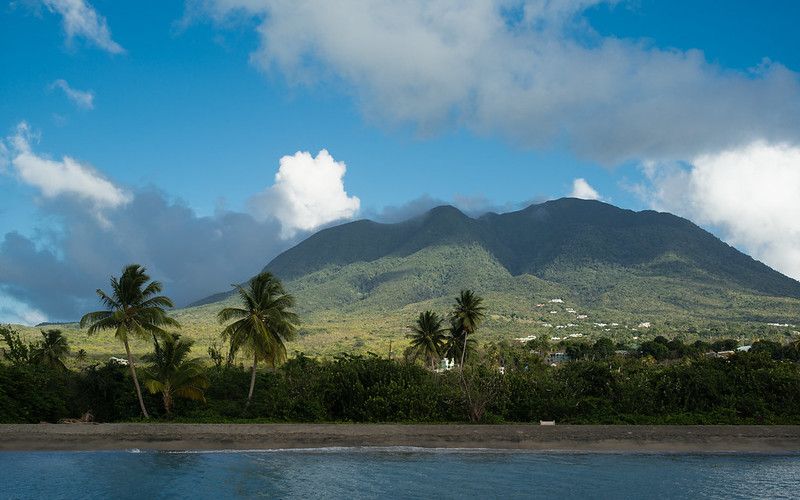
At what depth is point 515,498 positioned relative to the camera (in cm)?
2727

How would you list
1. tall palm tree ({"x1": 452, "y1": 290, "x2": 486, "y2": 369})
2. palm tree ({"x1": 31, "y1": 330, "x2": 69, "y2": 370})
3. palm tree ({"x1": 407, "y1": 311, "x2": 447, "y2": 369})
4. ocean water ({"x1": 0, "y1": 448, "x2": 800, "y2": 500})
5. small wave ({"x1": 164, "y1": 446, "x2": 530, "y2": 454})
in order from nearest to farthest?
ocean water ({"x1": 0, "y1": 448, "x2": 800, "y2": 500}), small wave ({"x1": 164, "y1": 446, "x2": 530, "y2": 454}), palm tree ({"x1": 31, "y1": 330, "x2": 69, "y2": 370}), tall palm tree ({"x1": 452, "y1": 290, "x2": 486, "y2": 369}), palm tree ({"x1": 407, "y1": 311, "x2": 447, "y2": 369})

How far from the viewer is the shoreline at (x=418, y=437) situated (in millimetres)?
38188

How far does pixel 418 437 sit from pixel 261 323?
44.5 ft

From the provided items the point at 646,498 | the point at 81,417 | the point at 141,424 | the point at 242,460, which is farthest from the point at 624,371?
the point at 81,417

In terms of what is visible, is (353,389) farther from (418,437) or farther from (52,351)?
(52,351)

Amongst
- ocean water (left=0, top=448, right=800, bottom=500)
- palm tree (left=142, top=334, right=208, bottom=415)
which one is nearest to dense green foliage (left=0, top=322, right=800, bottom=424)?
palm tree (left=142, top=334, right=208, bottom=415)

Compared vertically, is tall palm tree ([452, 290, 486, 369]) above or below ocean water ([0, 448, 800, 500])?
above

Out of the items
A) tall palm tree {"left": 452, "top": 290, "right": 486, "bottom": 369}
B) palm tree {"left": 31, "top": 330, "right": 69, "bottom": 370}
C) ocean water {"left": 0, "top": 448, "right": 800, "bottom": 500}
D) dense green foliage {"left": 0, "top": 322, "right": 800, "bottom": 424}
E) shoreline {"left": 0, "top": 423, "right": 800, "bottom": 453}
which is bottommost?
ocean water {"left": 0, "top": 448, "right": 800, "bottom": 500}

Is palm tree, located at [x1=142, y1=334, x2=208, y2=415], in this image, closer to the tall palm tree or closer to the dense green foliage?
the dense green foliage

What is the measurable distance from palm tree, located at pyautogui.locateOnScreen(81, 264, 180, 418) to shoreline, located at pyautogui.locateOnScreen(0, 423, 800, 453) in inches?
220

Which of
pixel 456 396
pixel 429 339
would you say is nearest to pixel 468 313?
pixel 429 339

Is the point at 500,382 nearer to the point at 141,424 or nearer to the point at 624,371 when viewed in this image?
the point at 624,371

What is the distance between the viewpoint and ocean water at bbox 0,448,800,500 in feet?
90.9

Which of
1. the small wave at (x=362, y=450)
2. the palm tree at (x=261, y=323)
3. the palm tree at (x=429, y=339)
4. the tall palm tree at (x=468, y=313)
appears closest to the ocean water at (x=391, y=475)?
the small wave at (x=362, y=450)
